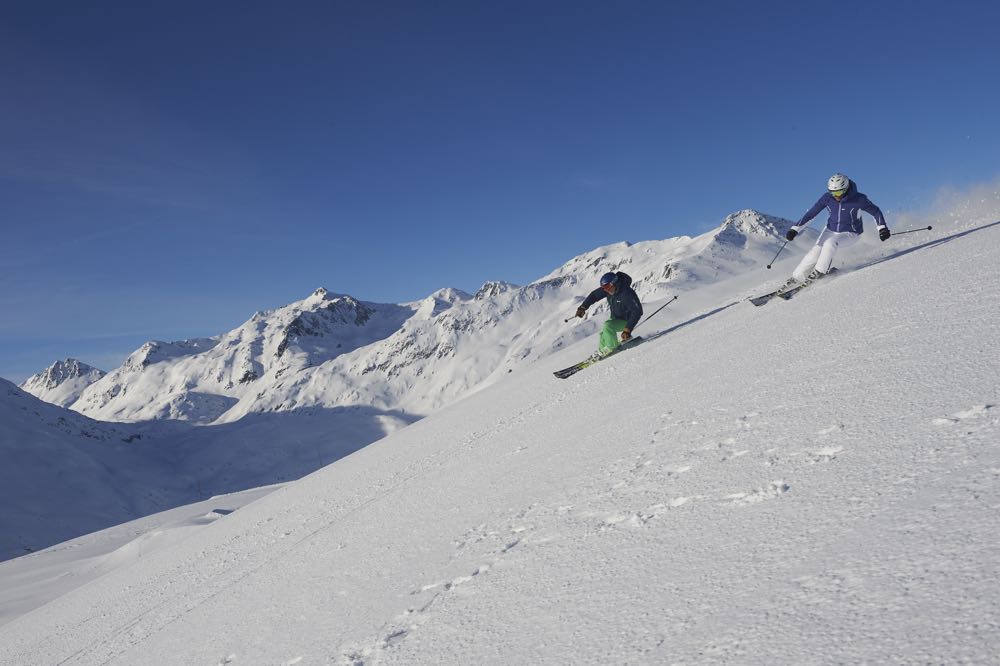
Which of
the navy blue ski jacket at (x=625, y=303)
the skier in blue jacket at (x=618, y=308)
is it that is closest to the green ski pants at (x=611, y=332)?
the skier in blue jacket at (x=618, y=308)

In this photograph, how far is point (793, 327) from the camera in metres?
7.09

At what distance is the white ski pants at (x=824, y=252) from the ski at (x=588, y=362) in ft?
11.4

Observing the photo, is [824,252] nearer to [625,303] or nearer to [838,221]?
[838,221]

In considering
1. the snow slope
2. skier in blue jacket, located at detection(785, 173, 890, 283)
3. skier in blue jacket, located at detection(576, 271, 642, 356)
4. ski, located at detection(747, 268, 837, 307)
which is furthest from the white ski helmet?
the snow slope

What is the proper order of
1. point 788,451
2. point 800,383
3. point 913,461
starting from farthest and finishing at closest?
point 800,383 < point 788,451 < point 913,461

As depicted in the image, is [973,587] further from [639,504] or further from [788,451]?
[639,504]

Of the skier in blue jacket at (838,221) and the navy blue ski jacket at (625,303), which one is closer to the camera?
the skier in blue jacket at (838,221)

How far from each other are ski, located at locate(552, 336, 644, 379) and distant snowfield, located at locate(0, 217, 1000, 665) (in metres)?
2.89

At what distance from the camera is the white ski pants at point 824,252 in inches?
445

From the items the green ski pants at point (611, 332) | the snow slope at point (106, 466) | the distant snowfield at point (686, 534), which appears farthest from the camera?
the snow slope at point (106, 466)

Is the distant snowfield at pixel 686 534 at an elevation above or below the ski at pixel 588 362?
below

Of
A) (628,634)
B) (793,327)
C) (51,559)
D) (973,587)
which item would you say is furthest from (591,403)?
(51,559)

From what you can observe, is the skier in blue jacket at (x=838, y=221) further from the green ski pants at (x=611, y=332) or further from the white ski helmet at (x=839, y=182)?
the green ski pants at (x=611, y=332)

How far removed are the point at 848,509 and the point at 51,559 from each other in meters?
21.0
